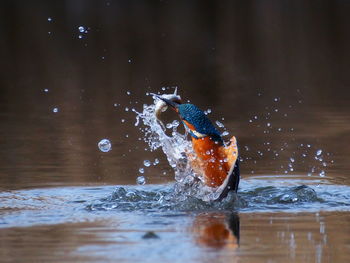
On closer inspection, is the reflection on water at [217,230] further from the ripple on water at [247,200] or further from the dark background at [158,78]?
the dark background at [158,78]

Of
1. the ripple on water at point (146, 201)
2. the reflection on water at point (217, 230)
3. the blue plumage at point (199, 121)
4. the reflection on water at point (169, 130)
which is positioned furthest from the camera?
the blue plumage at point (199, 121)

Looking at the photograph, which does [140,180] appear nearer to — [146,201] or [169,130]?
[146,201]

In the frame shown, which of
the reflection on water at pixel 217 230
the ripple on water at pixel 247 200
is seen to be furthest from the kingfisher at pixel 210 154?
the reflection on water at pixel 217 230

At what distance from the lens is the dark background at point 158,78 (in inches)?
383

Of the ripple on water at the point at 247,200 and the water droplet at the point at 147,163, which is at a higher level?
the water droplet at the point at 147,163

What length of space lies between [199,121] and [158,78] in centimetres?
769

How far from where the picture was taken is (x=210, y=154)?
25.0ft

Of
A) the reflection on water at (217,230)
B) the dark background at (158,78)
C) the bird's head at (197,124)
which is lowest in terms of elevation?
the reflection on water at (217,230)

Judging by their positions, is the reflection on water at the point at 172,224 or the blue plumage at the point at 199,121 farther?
the blue plumage at the point at 199,121

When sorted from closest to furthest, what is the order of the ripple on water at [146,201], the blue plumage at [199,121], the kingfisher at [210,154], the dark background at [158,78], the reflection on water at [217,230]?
the reflection on water at [217,230] → the ripple on water at [146,201] → the kingfisher at [210,154] → the blue plumage at [199,121] → the dark background at [158,78]

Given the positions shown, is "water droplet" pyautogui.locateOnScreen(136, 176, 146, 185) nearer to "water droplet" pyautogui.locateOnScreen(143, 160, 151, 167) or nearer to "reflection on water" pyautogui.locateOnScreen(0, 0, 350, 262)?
"reflection on water" pyautogui.locateOnScreen(0, 0, 350, 262)

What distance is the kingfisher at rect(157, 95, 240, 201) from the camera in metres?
7.52

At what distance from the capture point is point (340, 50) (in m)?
19.1

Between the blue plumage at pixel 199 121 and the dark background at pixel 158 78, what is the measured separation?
1.16 meters
